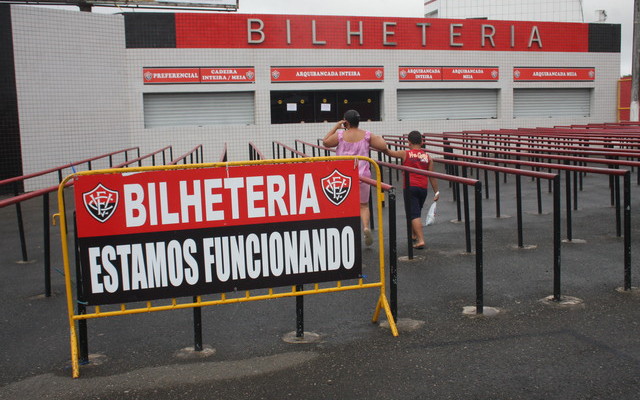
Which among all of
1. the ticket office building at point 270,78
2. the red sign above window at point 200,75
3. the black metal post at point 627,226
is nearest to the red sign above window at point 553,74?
the ticket office building at point 270,78

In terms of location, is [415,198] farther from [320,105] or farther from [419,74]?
[419,74]

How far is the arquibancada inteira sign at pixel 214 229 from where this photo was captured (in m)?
4.47

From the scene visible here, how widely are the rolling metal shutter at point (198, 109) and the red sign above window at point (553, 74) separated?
34.0ft

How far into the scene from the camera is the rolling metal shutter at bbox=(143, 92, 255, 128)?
20.6m

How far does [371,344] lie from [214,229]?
4.77ft

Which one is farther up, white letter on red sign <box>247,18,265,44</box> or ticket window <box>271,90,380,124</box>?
white letter on red sign <box>247,18,265,44</box>

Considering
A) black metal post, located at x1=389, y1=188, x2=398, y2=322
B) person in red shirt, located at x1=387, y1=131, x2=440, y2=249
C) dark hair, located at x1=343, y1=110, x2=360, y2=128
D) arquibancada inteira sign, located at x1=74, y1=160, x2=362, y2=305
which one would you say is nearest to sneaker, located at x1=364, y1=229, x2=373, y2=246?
person in red shirt, located at x1=387, y1=131, x2=440, y2=249

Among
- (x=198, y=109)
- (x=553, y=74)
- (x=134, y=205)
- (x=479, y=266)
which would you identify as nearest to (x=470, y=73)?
(x=553, y=74)

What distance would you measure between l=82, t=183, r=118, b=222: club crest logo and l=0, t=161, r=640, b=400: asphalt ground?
83 cm

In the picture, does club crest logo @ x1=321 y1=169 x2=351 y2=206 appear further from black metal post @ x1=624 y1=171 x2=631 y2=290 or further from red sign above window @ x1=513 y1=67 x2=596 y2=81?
red sign above window @ x1=513 y1=67 x2=596 y2=81

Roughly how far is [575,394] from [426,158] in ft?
15.9

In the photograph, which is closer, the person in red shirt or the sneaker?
the sneaker

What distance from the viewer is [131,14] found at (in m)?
19.7

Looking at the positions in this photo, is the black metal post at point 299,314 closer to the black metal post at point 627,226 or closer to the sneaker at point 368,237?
the sneaker at point 368,237
